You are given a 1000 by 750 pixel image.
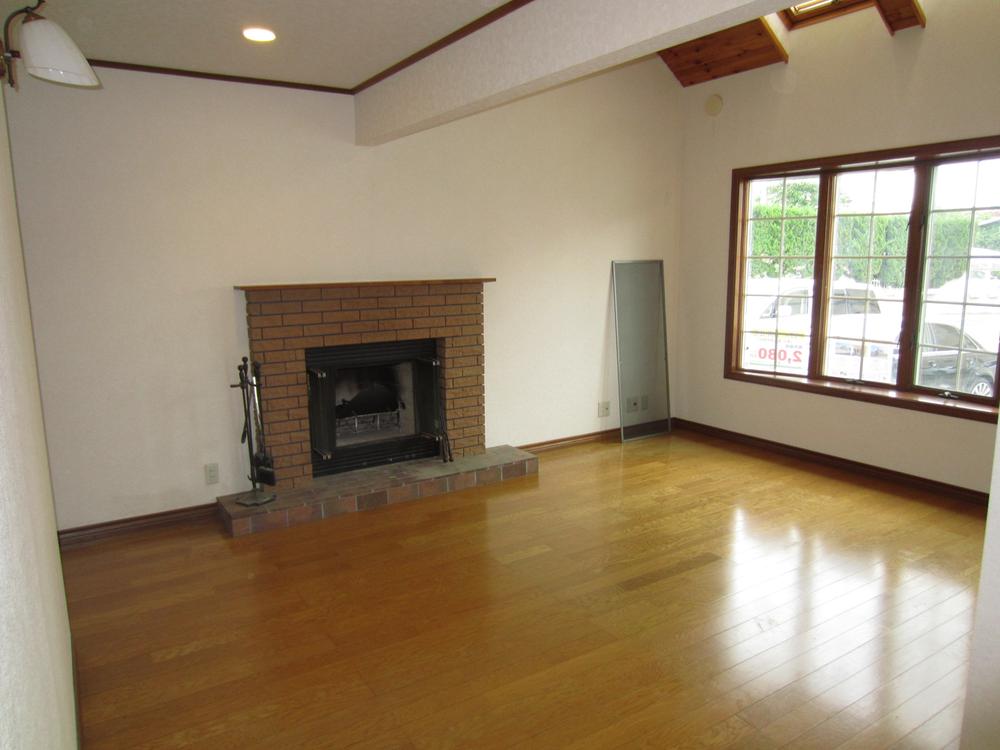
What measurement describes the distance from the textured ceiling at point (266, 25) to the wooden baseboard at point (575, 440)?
2.98m

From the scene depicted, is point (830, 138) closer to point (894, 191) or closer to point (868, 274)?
point (894, 191)

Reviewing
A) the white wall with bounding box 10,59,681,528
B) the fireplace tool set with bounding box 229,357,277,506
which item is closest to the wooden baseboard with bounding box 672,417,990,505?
the white wall with bounding box 10,59,681,528

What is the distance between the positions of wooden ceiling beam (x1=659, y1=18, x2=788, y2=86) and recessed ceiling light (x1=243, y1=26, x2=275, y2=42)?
294 cm

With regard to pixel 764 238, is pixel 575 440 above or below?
below

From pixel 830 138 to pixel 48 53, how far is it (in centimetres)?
463

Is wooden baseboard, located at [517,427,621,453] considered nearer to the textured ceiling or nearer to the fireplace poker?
the fireplace poker

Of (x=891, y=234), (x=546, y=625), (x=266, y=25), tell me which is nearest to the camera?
(x=546, y=625)

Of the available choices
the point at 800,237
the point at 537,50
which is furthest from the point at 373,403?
the point at 800,237

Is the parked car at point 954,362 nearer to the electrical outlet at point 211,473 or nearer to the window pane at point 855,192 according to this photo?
the window pane at point 855,192

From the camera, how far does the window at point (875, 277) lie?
4.25 metres

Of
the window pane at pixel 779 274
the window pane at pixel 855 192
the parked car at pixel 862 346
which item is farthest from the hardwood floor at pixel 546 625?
the window pane at pixel 855 192

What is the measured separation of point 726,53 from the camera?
5207 mm

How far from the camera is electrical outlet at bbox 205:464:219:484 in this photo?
4.21m

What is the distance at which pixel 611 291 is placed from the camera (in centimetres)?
571
